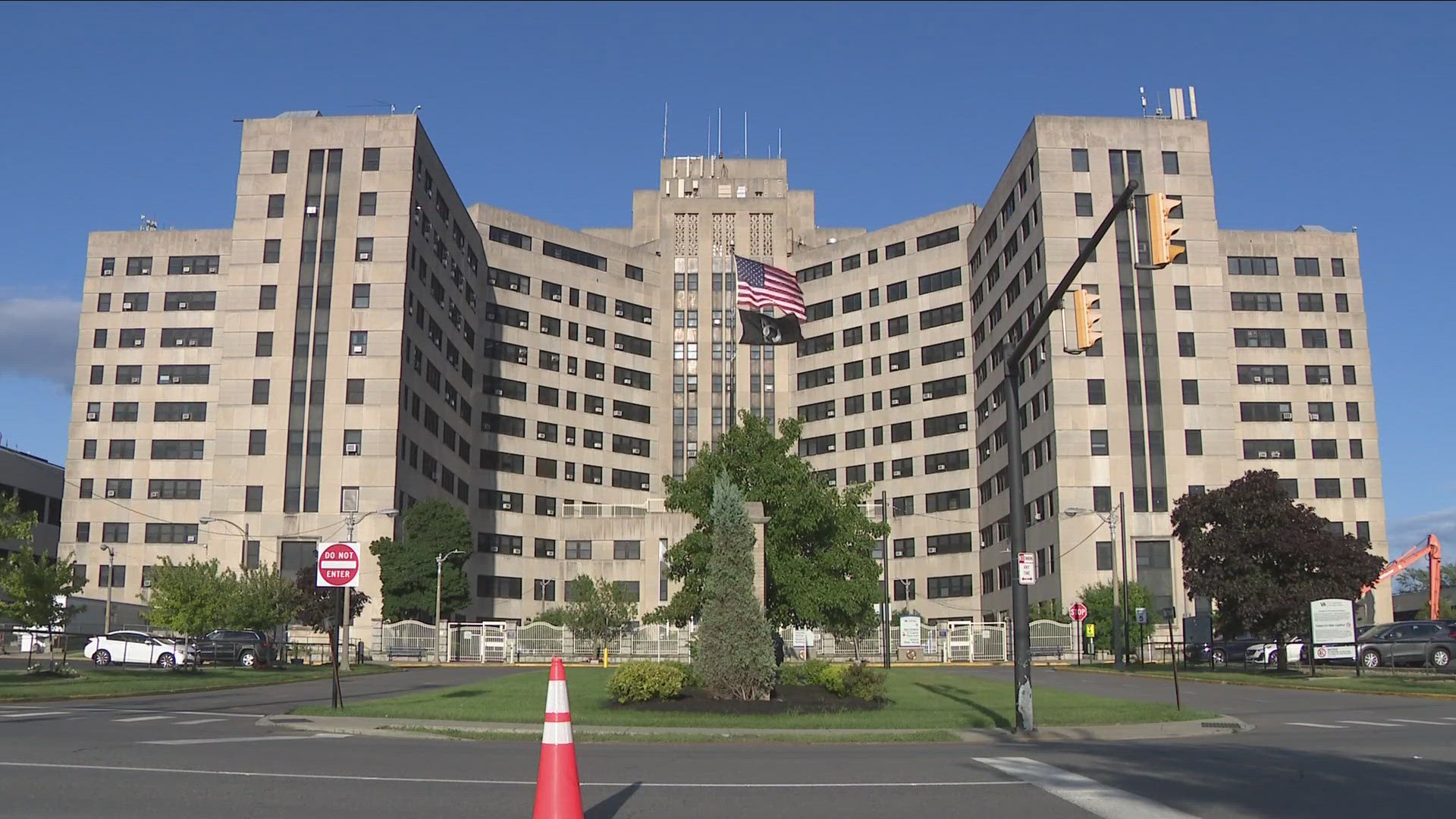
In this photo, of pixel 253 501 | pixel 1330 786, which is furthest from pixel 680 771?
pixel 253 501

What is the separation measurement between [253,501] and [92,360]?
30.1 m

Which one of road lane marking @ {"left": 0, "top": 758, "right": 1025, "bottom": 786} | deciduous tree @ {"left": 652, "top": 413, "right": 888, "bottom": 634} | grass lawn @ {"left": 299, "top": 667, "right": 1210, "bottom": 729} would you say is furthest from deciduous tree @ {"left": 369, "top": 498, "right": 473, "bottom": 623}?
road lane marking @ {"left": 0, "top": 758, "right": 1025, "bottom": 786}

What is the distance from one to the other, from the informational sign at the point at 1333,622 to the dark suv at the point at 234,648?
3834 centimetres

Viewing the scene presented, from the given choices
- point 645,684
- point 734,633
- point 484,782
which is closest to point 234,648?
point 645,684

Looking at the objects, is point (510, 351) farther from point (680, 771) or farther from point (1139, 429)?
point (680, 771)

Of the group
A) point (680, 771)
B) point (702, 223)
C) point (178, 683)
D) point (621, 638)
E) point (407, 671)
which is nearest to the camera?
point (680, 771)

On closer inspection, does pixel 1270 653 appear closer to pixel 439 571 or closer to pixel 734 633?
pixel 734 633

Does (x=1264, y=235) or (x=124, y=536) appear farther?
(x=1264, y=235)

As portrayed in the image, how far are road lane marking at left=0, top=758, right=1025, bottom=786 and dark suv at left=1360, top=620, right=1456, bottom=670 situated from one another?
1471 inches

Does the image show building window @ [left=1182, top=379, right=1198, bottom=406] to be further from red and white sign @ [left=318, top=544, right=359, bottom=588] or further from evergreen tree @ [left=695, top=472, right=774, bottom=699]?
red and white sign @ [left=318, top=544, right=359, bottom=588]

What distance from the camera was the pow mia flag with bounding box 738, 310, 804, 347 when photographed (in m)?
59.4

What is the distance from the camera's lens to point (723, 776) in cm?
1287

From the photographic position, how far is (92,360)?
93.9 metres

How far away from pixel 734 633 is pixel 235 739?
9704mm
